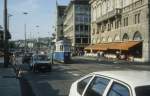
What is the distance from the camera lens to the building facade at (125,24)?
211ft

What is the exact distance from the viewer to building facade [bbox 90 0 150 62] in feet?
211

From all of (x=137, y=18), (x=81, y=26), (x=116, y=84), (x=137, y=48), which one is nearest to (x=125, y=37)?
(x=137, y=48)

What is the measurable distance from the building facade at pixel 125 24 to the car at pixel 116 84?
56.1 metres

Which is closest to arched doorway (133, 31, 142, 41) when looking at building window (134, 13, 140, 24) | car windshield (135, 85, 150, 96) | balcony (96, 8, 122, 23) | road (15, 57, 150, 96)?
building window (134, 13, 140, 24)

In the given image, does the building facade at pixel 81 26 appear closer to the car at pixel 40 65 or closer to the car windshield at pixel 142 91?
the car at pixel 40 65

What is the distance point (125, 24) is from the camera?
75812 mm

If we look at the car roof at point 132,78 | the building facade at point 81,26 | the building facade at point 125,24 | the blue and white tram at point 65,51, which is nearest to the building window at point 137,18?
the building facade at point 125,24

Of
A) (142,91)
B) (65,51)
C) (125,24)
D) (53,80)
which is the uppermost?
(125,24)

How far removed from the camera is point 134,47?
68.1 meters

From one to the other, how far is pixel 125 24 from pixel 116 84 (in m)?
69.8

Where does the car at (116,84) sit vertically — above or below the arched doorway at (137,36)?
below

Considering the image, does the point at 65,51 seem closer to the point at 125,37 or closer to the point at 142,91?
the point at 125,37

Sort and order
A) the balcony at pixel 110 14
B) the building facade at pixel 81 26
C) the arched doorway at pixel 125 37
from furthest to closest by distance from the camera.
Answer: the building facade at pixel 81 26, the balcony at pixel 110 14, the arched doorway at pixel 125 37

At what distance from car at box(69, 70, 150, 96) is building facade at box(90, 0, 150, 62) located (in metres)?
56.1
